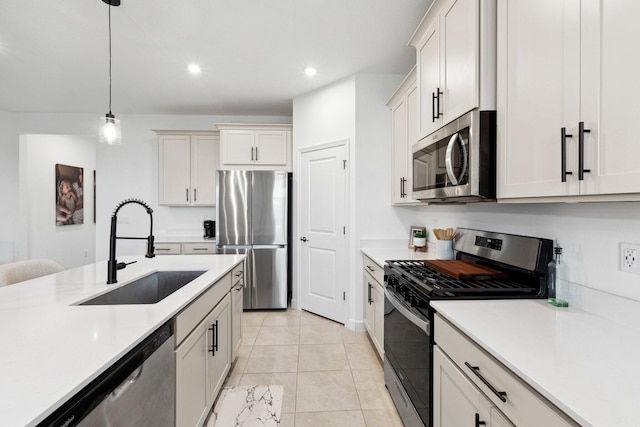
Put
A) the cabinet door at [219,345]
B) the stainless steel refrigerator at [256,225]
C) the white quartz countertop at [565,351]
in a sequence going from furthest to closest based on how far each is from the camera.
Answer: the stainless steel refrigerator at [256,225] → the cabinet door at [219,345] → the white quartz countertop at [565,351]

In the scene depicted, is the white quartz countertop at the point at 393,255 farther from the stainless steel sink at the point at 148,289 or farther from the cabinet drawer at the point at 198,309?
the stainless steel sink at the point at 148,289

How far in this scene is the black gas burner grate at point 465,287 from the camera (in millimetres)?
1420

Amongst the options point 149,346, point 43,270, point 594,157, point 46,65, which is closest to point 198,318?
point 149,346

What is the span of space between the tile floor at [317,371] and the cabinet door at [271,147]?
2.06m

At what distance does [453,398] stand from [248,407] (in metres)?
1.43

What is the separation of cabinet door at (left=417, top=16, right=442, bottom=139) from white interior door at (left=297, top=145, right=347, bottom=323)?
1.37 m

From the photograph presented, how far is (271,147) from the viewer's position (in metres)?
4.21

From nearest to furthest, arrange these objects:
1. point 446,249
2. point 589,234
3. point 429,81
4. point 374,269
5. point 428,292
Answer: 1. point 589,234
2. point 428,292
3. point 429,81
4. point 446,249
5. point 374,269

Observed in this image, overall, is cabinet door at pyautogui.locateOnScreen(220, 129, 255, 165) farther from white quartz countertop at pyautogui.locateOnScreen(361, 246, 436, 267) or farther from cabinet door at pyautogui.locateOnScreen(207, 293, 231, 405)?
cabinet door at pyautogui.locateOnScreen(207, 293, 231, 405)

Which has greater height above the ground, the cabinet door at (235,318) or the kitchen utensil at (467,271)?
the kitchen utensil at (467,271)

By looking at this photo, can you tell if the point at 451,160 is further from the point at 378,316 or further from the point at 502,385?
the point at 378,316

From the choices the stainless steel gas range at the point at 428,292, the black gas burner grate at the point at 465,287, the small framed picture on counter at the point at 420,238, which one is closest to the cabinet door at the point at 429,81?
the stainless steel gas range at the point at 428,292

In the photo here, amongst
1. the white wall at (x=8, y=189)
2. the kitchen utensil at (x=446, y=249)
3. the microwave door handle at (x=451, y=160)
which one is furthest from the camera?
the white wall at (x=8, y=189)

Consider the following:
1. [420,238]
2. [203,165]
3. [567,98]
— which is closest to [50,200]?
[203,165]
